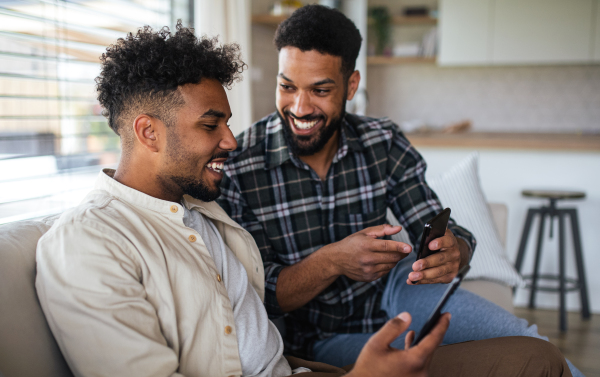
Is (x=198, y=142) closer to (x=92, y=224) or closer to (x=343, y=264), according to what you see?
(x=92, y=224)

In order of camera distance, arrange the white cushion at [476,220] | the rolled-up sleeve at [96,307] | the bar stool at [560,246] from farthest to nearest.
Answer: the bar stool at [560,246] < the white cushion at [476,220] < the rolled-up sleeve at [96,307]

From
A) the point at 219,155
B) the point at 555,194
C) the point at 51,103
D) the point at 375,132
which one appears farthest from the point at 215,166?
the point at 555,194

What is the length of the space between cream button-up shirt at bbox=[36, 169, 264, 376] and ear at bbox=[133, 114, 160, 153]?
0.10 meters

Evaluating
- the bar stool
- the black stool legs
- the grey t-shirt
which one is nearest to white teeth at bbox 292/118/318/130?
the grey t-shirt

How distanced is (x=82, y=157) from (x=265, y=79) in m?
2.19

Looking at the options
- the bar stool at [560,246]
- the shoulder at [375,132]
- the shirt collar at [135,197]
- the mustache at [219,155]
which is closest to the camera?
the shirt collar at [135,197]

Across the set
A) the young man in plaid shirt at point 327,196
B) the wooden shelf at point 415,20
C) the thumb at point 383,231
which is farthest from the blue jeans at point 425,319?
the wooden shelf at point 415,20

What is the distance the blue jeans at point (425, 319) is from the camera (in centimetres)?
143

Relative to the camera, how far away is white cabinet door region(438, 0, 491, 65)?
423 centimetres

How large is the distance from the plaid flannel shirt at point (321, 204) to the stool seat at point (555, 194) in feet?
5.19

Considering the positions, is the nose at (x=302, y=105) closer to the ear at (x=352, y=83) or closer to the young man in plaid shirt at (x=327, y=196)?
the young man in plaid shirt at (x=327, y=196)

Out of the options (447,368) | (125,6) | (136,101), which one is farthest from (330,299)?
(125,6)

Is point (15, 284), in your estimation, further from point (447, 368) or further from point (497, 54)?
point (497, 54)

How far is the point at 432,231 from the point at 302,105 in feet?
1.92
